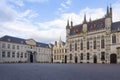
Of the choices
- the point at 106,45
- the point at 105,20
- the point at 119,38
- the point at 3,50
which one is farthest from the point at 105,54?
the point at 3,50

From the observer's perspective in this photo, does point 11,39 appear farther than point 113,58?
Yes

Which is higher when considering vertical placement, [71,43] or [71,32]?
[71,32]

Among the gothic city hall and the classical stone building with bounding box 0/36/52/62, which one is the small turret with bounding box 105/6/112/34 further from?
the classical stone building with bounding box 0/36/52/62

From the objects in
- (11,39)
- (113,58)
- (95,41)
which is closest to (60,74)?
(113,58)

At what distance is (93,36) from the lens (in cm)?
6806

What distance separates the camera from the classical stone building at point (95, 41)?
59.4 m

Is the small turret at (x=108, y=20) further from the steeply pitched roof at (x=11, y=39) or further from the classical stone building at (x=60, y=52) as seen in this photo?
the steeply pitched roof at (x=11, y=39)

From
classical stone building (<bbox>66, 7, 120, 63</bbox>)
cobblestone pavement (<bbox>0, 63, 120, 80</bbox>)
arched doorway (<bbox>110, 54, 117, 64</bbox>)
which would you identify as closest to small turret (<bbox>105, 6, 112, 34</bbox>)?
classical stone building (<bbox>66, 7, 120, 63</bbox>)

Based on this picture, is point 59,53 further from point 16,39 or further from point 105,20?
point 105,20

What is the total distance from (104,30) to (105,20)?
355cm

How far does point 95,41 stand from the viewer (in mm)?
66500

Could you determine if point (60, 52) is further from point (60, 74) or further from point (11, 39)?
point (60, 74)

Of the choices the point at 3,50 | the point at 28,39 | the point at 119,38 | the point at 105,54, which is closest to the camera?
the point at 119,38

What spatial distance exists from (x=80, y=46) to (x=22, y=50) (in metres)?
30.8
